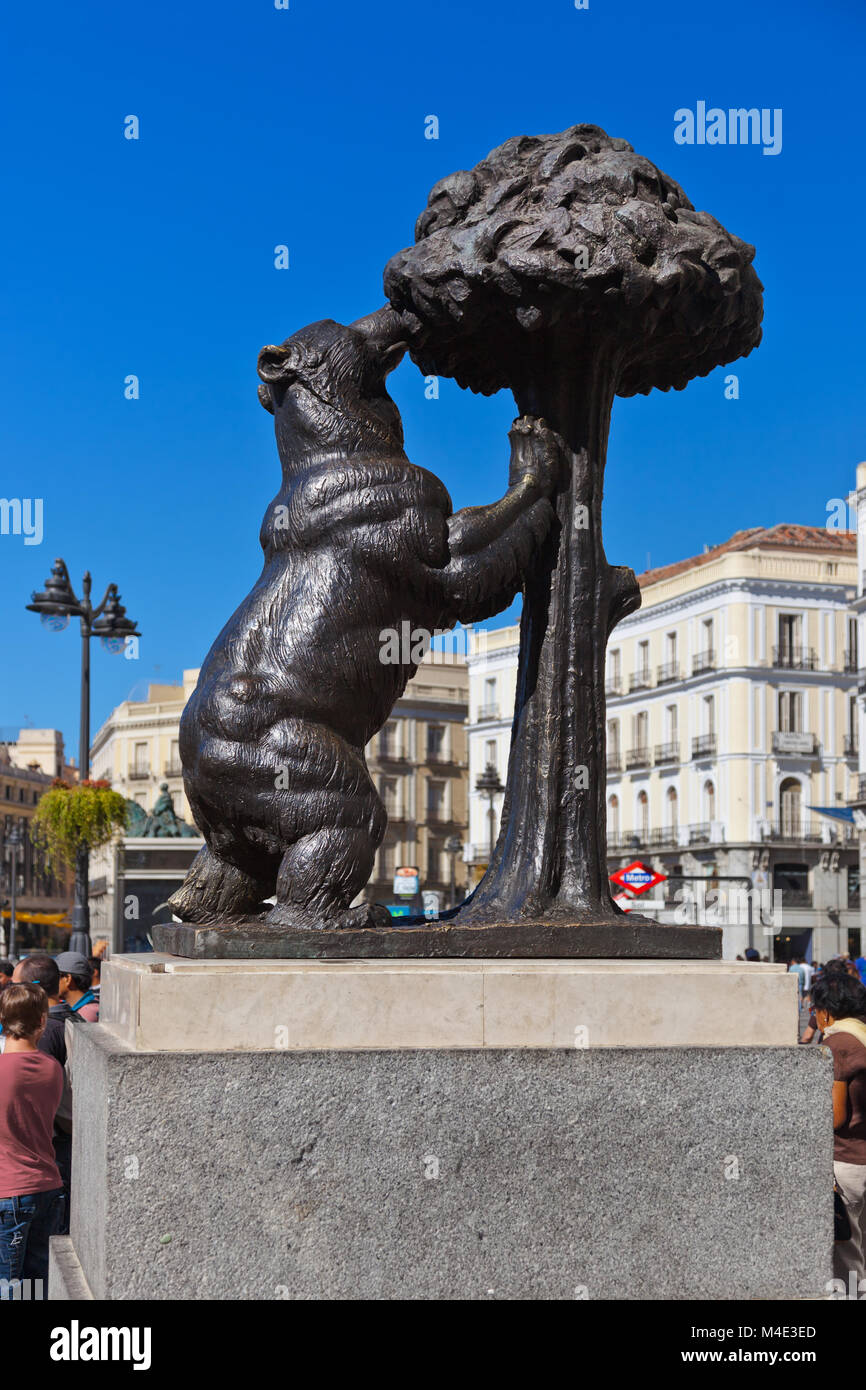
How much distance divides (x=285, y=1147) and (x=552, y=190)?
104 inches

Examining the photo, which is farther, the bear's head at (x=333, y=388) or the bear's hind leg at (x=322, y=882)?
the bear's head at (x=333, y=388)

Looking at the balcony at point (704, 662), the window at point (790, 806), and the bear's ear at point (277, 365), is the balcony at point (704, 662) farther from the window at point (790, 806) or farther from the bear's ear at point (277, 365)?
the bear's ear at point (277, 365)

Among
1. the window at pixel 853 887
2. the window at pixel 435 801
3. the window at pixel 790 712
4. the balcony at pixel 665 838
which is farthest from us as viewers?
the window at pixel 435 801

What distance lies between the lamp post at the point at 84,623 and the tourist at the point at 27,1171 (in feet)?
38.9

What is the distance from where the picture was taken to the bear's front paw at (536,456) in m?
4.54

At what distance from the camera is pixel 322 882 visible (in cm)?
409

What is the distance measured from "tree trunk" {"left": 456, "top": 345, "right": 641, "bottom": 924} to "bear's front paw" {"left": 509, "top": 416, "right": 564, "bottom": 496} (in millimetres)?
47

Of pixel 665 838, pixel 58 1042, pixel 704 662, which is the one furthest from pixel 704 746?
pixel 58 1042

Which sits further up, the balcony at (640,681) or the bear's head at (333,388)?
the balcony at (640,681)

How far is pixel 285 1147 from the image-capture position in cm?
361

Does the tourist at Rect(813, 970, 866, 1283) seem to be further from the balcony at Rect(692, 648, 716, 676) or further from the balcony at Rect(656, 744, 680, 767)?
the balcony at Rect(656, 744, 680, 767)

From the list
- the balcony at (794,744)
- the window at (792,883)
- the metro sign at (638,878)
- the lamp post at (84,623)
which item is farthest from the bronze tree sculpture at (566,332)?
the balcony at (794,744)

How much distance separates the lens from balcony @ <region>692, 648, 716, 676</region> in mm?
50659

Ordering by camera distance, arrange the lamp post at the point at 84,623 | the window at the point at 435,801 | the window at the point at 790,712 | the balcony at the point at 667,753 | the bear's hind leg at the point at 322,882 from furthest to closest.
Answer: the window at the point at 435,801 → the balcony at the point at 667,753 → the window at the point at 790,712 → the lamp post at the point at 84,623 → the bear's hind leg at the point at 322,882
